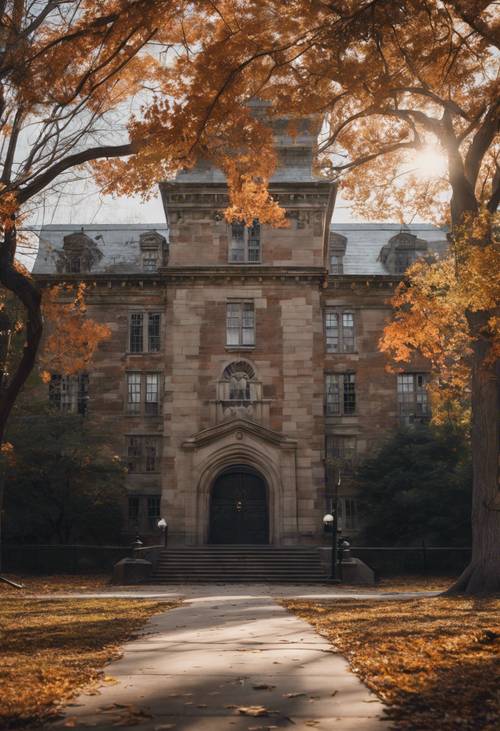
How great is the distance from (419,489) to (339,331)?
9623mm

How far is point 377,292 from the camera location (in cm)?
3906

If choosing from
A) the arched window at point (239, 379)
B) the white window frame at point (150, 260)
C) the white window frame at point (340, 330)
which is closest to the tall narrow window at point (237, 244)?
the arched window at point (239, 379)

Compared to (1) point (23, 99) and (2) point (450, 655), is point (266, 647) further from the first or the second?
(1) point (23, 99)

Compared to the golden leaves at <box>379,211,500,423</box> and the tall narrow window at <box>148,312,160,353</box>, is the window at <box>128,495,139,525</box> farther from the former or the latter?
the golden leaves at <box>379,211,500,423</box>

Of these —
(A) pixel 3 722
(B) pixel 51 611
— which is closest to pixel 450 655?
(A) pixel 3 722

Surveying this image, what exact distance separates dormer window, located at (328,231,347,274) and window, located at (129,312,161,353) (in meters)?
9.19

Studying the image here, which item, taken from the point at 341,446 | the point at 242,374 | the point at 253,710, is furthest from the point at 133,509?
the point at 253,710

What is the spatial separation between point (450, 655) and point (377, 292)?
31.9m

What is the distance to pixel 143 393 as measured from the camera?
1505 inches

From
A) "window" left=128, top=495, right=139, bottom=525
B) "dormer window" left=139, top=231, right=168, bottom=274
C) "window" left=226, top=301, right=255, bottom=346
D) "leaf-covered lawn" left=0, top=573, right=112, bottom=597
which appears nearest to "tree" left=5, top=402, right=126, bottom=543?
"window" left=128, top=495, right=139, bottom=525

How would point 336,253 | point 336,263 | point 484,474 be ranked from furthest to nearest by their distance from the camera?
point 336,253 → point 336,263 → point 484,474

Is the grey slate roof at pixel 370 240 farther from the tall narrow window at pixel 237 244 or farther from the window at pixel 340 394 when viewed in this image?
the tall narrow window at pixel 237 244

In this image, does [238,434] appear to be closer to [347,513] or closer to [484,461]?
[347,513]

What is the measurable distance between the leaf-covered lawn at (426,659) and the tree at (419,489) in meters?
17.5
